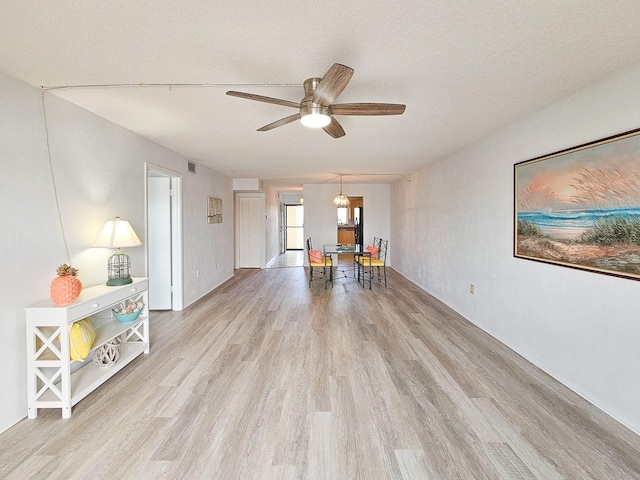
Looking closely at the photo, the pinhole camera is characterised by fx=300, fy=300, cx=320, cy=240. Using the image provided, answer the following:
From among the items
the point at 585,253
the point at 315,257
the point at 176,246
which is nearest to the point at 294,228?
the point at 315,257

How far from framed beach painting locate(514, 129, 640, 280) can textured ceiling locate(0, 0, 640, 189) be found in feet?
1.71

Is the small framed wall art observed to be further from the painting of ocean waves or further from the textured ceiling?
the painting of ocean waves

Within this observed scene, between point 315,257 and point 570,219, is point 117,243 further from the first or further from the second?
point 315,257

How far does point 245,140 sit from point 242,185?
372cm

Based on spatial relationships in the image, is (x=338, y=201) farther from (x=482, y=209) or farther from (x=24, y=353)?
(x=24, y=353)

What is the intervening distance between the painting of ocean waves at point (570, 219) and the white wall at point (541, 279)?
30 centimetres

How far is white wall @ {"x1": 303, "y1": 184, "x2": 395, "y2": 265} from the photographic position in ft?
27.8

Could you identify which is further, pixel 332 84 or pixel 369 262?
pixel 369 262

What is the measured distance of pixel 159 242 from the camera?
4.45 meters

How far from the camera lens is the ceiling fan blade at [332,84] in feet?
5.28

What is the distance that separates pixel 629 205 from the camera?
6.39 ft

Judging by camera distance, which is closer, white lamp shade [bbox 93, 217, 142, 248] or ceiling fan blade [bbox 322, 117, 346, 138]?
ceiling fan blade [bbox 322, 117, 346, 138]

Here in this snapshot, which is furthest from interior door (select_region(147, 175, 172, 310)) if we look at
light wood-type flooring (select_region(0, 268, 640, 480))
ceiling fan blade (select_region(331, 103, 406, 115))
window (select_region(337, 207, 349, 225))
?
window (select_region(337, 207, 349, 225))

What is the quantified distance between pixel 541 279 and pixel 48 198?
4.14 m
